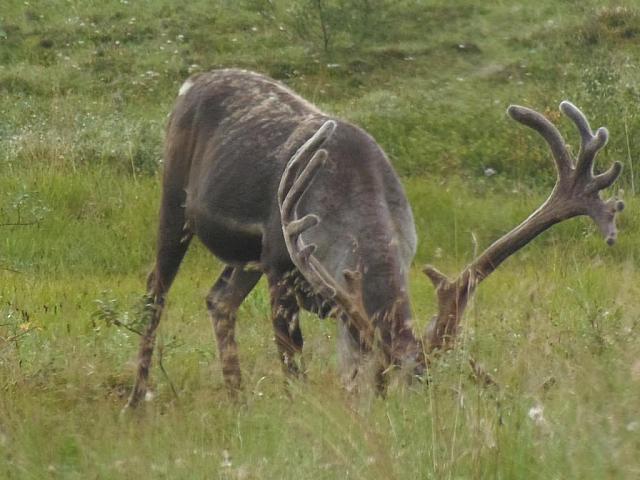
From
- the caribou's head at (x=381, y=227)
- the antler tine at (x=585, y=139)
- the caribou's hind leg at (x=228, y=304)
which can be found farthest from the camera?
the caribou's hind leg at (x=228, y=304)

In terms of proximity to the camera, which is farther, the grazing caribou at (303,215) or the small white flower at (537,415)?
the grazing caribou at (303,215)

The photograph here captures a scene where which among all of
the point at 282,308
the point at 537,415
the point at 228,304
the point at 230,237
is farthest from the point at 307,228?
the point at 537,415

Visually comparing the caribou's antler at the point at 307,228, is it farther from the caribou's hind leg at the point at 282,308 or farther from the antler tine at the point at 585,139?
the antler tine at the point at 585,139

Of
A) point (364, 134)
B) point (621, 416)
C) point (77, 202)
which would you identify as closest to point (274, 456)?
point (621, 416)

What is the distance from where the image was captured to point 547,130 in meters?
5.97

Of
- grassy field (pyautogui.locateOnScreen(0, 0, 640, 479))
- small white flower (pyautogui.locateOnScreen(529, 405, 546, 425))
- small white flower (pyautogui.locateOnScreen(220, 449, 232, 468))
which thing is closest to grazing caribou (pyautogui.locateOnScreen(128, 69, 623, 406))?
grassy field (pyautogui.locateOnScreen(0, 0, 640, 479))

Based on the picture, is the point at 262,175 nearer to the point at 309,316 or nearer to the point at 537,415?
the point at 309,316

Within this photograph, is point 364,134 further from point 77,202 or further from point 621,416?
point 77,202

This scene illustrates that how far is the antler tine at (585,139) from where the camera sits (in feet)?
19.6

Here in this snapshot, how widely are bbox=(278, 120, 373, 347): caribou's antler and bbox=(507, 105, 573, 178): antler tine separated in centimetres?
78

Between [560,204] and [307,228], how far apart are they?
40.9 inches

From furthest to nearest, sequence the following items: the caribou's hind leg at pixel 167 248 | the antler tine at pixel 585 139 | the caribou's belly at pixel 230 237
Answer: the caribou's hind leg at pixel 167 248 < the caribou's belly at pixel 230 237 < the antler tine at pixel 585 139

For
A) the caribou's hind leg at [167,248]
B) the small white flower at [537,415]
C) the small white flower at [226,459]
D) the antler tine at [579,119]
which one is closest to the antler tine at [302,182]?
the antler tine at [579,119]

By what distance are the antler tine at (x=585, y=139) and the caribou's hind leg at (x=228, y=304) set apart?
1879 mm
